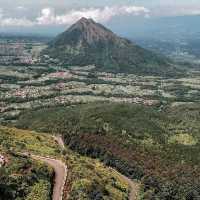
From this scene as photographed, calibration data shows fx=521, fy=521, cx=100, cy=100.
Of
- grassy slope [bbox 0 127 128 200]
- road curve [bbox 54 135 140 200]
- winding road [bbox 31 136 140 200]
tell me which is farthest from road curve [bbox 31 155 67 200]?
road curve [bbox 54 135 140 200]

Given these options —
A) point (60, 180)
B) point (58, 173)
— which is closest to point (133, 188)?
point (58, 173)

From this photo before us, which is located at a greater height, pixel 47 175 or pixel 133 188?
pixel 47 175

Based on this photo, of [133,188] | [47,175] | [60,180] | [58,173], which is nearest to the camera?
[47,175]

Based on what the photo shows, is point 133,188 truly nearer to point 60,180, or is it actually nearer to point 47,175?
point 60,180

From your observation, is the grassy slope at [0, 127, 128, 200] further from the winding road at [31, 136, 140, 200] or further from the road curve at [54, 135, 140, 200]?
the road curve at [54, 135, 140, 200]

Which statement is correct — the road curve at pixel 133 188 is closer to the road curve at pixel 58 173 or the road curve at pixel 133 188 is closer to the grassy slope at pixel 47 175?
the grassy slope at pixel 47 175

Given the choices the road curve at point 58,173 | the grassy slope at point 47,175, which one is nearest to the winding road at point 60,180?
the road curve at point 58,173

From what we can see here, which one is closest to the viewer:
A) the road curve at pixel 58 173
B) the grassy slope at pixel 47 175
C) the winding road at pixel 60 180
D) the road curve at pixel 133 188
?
the grassy slope at pixel 47 175
